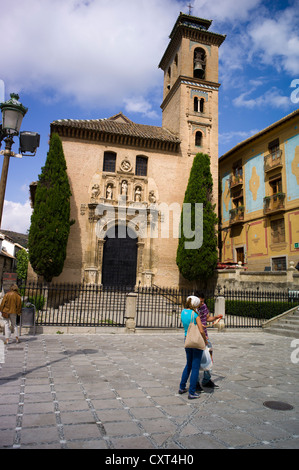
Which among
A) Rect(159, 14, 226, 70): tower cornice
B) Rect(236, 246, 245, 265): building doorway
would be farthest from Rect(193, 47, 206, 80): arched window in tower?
Rect(236, 246, 245, 265): building doorway

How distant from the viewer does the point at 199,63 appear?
81.5 feet

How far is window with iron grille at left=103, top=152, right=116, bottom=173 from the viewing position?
22172mm

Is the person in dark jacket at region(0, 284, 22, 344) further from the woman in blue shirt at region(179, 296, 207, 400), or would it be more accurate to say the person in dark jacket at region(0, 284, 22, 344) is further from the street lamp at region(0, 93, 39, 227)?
the woman in blue shirt at region(179, 296, 207, 400)

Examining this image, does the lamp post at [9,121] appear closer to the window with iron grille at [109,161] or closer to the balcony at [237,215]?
the window with iron grille at [109,161]

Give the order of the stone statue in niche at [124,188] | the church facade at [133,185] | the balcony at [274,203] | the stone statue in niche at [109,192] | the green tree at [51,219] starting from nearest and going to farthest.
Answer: the green tree at [51,219] < the church facade at [133,185] < the balcony at [274,203] < the stone statue in niche at [109,192] < the stone statue in niche at [124,188]

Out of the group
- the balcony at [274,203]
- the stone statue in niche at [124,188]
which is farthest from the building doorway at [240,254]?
the stone statue in niche at [124,188]

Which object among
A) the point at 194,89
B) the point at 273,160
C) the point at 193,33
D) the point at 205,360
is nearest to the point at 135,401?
the point at 205,360

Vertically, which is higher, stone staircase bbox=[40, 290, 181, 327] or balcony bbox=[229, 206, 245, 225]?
balcony bbox=[229, 206, 245, 225]

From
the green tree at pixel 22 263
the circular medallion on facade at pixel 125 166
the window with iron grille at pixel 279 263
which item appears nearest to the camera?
the window with iron grille at pixel 279 263

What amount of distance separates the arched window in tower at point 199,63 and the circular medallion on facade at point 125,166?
31.8 feet

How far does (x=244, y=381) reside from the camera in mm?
5797

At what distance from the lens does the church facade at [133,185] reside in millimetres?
20797

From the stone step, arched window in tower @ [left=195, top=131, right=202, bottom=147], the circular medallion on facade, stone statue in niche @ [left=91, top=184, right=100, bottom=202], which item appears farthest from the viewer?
arched window in tower @ [left=195, top=131, right=202, bottom=147]

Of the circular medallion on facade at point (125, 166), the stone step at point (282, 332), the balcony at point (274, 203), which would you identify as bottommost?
the stone step at point (282, 332)
